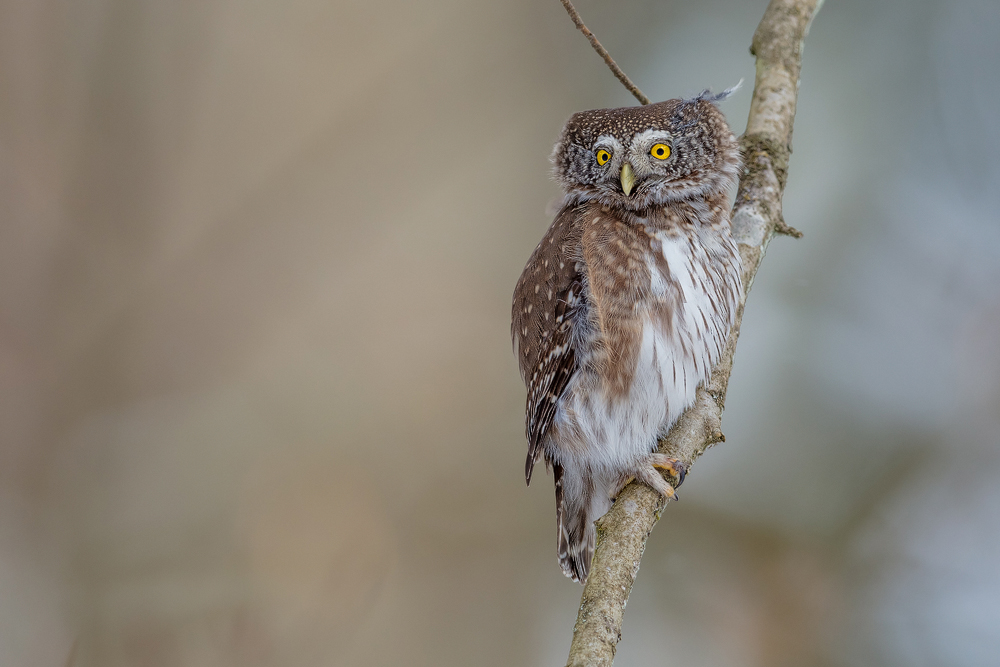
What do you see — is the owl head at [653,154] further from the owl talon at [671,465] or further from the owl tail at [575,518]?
the owl tail at [575,518]

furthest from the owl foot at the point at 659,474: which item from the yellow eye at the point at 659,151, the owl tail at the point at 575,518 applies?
the yellow eye at the point at 659,151

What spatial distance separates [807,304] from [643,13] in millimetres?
2779

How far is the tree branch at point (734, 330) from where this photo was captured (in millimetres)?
1887

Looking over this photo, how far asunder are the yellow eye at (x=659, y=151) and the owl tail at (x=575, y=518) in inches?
47.2

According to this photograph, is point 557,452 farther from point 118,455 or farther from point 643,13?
point 643,13

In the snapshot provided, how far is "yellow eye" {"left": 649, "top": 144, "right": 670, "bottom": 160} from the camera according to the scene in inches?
105

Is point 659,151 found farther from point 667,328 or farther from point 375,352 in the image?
point 375,352

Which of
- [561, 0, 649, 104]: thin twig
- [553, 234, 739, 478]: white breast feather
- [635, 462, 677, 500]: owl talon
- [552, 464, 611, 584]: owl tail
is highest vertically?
[561, 0, 649, 104]: thin twig

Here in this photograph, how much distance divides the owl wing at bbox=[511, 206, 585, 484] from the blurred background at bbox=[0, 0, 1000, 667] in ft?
7.26

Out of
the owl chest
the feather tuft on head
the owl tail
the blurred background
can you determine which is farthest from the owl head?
the blurred background

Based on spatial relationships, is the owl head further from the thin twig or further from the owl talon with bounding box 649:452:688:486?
the owl talon with bounding box 649:452:688:486

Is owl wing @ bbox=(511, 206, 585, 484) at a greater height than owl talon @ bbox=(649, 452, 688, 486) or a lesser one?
greater

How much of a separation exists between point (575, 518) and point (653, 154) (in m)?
1.41

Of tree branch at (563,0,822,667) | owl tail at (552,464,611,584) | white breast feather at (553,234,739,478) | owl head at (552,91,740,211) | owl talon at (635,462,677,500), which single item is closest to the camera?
tree branch at (563,0,822,667)
